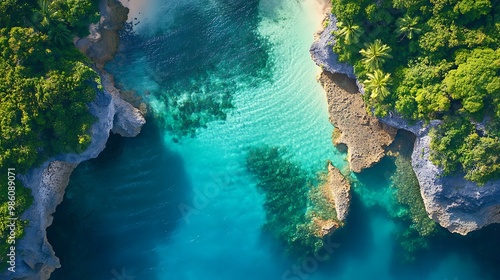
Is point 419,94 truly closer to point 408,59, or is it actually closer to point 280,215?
point 408,59

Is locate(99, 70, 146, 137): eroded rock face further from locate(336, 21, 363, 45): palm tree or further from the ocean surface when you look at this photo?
locate(336, 21, 363, 45): palm tree

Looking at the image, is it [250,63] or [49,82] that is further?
[250,63]

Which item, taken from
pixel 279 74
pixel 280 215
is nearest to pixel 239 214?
pixel 280 215

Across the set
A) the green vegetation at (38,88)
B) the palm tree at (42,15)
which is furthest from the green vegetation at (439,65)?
the palm tree at (42,15)

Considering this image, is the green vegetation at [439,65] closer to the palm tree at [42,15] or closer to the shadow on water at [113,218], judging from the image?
the shadow on water at [113,218]

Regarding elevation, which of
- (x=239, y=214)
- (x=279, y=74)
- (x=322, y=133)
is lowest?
(x=239, y=214)

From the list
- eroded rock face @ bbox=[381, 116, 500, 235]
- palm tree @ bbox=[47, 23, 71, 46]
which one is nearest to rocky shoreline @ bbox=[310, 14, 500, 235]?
eroded rock face @ bbox=[381, 116, 500, 235]

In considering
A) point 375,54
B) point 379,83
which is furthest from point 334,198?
point 375,54
